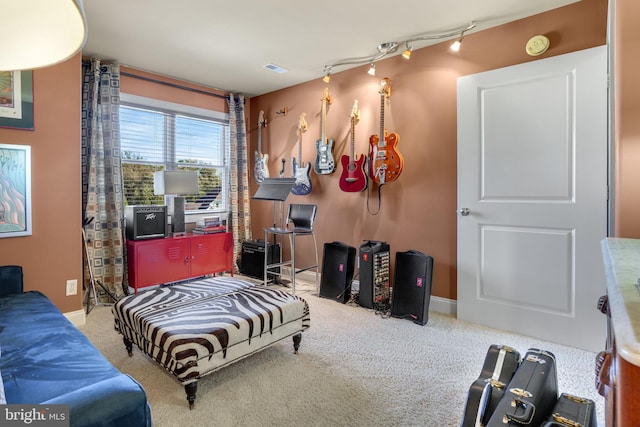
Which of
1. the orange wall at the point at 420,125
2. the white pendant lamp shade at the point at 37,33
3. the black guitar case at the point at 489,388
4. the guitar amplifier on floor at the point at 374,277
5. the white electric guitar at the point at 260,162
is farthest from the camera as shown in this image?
the white electric guitar at the point at 260,162

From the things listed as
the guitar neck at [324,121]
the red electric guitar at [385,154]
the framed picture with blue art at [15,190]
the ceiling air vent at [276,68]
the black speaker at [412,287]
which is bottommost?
the black speaker at [412,287]

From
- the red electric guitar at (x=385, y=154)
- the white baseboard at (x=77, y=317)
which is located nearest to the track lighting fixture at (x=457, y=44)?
the red electric guitar at (x=385, y=154)

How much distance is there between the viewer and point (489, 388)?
1219mm

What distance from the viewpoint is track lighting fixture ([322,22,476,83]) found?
2875 mm

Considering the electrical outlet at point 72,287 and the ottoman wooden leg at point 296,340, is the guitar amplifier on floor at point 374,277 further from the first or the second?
the electrical outlet at point 72,287

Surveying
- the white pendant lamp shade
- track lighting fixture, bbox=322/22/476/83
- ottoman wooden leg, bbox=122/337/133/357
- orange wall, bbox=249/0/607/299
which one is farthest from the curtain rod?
the white pendant lamp shade

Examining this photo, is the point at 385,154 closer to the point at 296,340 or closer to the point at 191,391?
the point at 296,340

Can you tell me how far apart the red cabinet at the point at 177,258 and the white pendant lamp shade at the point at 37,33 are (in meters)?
3.16

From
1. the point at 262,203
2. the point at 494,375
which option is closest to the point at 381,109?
the point at 262,203

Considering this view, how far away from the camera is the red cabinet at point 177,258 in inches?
137

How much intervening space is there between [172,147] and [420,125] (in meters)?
2.88

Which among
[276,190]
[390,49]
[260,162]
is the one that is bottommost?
[276,190]

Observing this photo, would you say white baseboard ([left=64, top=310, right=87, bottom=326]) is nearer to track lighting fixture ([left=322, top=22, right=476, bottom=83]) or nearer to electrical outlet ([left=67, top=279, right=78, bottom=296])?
electrical outlet ([left=67, top=279, right=78, bottom=296])
